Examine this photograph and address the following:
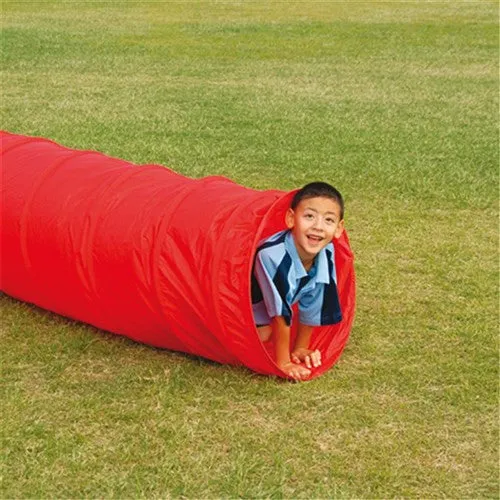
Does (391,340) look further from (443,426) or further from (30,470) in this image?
(30,470)

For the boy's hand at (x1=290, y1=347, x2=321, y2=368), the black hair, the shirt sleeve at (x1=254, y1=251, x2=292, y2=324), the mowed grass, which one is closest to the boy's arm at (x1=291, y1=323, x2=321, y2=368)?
the boy's hand at (x1=290, y1=347, x2=321, y2=368)

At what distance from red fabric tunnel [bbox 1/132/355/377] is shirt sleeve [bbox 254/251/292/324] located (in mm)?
173

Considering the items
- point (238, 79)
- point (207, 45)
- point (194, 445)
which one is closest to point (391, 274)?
point (194, 445)

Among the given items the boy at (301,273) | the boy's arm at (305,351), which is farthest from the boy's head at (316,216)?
the boy's arm at (305,351)

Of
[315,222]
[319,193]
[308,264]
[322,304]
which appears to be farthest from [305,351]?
[319,193]

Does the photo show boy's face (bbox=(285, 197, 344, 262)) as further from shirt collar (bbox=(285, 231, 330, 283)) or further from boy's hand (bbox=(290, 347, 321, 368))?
boy's hand (bbox=(290, 347, 321, 368))

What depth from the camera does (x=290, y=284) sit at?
181 inches

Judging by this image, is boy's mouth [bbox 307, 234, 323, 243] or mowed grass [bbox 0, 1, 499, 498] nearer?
mowed grass [bbox 0, 1, 499, 498]

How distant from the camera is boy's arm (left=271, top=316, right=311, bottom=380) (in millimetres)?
4637

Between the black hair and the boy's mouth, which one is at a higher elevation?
the black hair

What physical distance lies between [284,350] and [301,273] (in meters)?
0.36

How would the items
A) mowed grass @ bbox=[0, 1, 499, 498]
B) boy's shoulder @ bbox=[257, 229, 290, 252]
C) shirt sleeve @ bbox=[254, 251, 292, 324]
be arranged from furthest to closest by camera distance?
boy's shoulder @ bbox=[257, 229, 290, 252]
shirt sleeve @ bbox=[254, 251, 292, 324]
mowed grass @ bbox=[0, 1, 499, 498]

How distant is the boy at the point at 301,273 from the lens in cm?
461

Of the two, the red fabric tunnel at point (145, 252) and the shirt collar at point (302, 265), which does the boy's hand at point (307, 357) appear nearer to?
the red fabric tunnel at point (145, 252)
